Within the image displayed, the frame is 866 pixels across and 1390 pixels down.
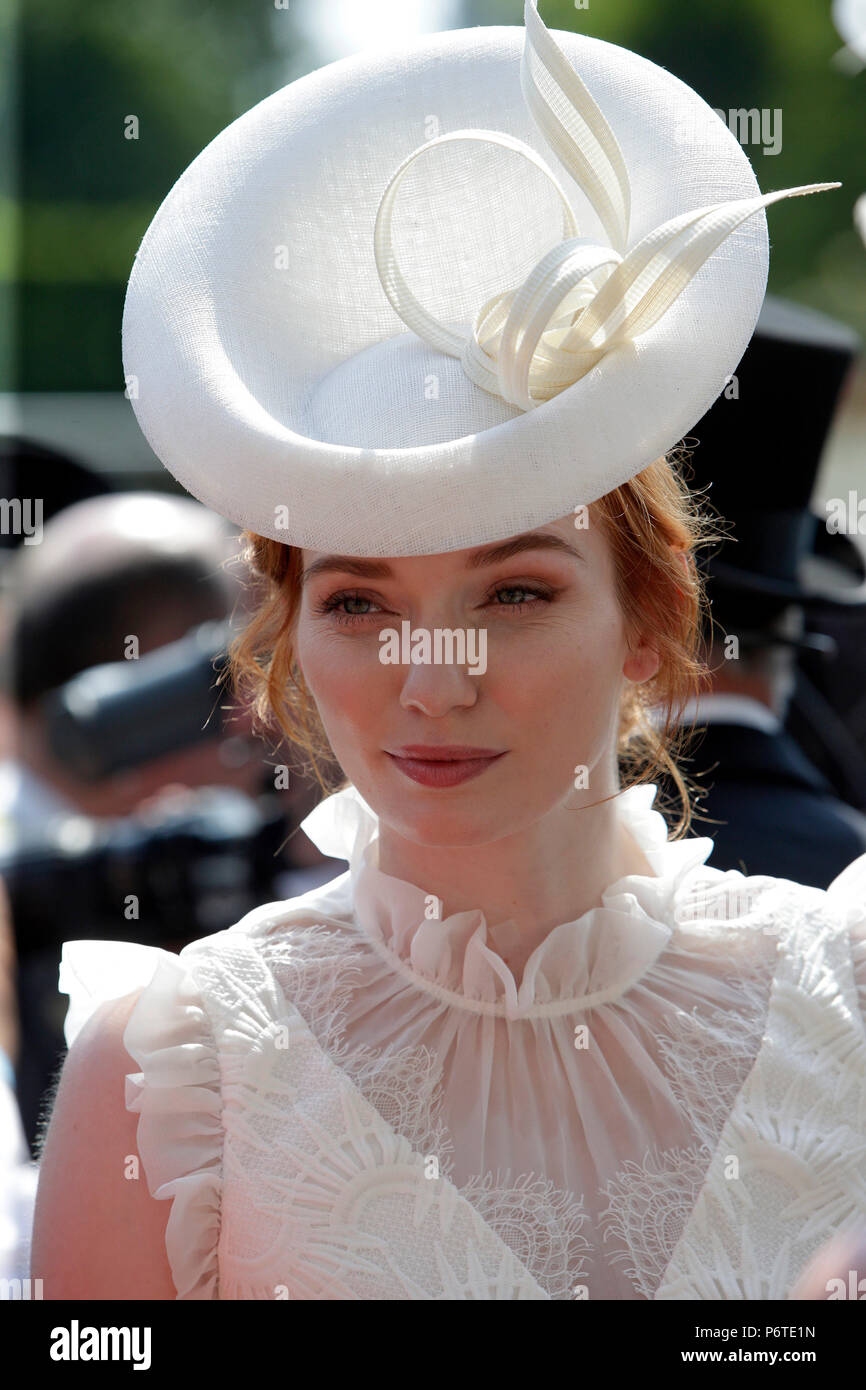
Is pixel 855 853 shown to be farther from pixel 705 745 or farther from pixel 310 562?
pixel 310 562

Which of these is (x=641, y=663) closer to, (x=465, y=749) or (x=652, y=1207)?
(x=465, y=749)

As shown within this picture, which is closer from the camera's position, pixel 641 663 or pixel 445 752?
pixel 445 752

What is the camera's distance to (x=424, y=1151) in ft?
4.65

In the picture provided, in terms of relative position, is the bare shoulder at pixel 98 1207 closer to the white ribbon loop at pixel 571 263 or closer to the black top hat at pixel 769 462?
the white ribbon loop at pixel 571 263

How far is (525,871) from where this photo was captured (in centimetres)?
150

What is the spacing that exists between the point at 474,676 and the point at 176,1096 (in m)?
0.49

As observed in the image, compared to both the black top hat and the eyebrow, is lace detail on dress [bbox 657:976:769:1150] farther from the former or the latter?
the black top hat

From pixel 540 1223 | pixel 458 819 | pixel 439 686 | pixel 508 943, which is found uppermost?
pixel 439 686

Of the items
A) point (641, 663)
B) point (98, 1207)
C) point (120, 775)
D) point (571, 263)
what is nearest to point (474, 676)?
point (641, 663)

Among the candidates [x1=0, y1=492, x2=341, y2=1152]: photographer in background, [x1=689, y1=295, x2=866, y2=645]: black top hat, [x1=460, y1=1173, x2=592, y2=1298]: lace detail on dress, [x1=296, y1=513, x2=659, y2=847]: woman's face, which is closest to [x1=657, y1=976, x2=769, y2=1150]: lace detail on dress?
[x1=460, y1=1173, x2=592, y2=1298]: lace detail on dress

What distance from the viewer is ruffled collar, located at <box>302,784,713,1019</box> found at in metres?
1.50

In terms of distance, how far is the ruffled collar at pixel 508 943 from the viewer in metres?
1.50

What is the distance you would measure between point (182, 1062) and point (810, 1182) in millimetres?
601

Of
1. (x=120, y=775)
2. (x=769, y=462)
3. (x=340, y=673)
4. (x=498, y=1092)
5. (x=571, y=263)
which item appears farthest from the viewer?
(x=120, y=775)
